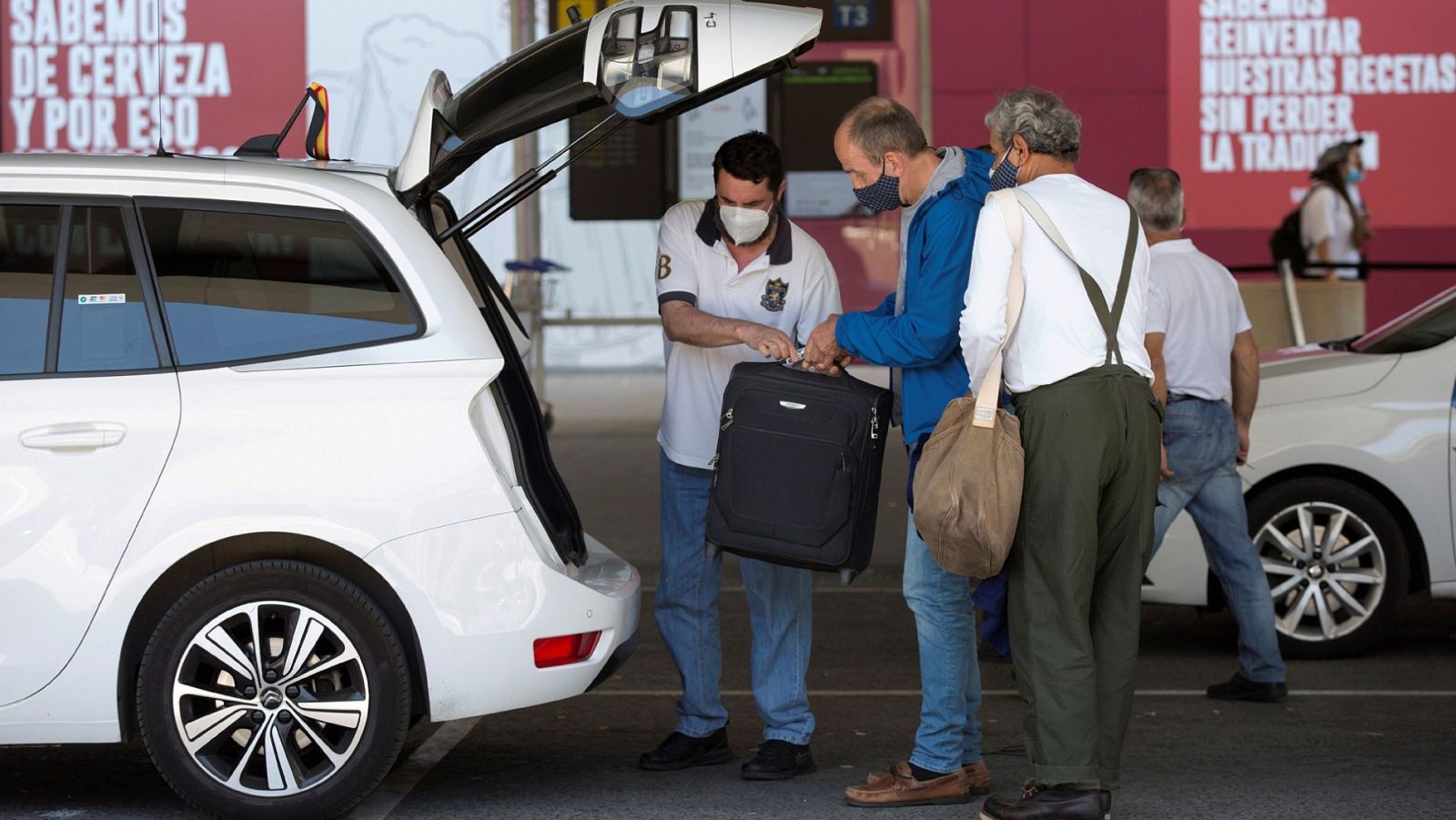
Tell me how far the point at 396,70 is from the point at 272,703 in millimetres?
11216

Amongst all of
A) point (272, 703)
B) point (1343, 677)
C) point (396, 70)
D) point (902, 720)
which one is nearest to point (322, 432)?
point (272, 703)

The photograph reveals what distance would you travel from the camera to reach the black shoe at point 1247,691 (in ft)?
21.1

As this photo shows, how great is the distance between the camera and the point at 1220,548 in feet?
21.6

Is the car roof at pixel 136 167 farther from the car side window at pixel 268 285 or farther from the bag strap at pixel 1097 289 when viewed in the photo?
the bag strap at pixel 1097 289

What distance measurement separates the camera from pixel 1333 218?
559 inches

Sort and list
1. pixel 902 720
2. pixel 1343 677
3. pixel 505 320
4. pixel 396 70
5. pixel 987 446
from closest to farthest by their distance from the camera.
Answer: pixel 987 446
pixel 505 320
pixel 902 720
pixel 1343 677
pixel 396 70

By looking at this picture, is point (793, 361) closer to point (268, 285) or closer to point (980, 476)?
point (980, 476)

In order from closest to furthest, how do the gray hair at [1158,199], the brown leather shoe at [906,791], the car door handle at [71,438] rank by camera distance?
the car door handle at [71,438], the brown leather shoe at [906,791], the gray hair at [1158,199]

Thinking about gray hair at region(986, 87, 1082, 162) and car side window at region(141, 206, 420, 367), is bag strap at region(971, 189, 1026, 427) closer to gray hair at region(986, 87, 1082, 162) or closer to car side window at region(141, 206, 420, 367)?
gray hair at region(986, 87, 1082, 162)

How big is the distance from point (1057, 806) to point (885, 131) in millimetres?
1839

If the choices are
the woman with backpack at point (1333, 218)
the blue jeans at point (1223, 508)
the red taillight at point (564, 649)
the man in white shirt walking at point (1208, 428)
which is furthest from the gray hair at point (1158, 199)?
the woman with backpack at point (1333, 218)

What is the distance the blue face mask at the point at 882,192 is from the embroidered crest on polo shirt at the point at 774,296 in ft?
1.60

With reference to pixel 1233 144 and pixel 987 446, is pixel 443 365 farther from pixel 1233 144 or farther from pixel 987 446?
pixel 1233 144

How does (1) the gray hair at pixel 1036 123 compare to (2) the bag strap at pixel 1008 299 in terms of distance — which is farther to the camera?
(1) the gray hair at pixel 1036 123
